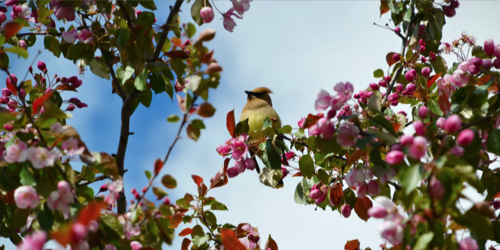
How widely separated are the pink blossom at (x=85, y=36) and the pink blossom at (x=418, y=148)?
2.14 metres

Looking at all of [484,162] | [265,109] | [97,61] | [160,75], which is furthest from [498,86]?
[265,109]

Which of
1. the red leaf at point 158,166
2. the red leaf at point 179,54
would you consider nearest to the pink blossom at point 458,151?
the red leaf at point 158,166

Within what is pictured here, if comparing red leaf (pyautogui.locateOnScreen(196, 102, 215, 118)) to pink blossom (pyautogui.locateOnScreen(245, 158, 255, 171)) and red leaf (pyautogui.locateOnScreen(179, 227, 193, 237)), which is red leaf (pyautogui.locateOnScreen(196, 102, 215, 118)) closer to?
pink blossom (pyautogui.locateOnScreen(245, 158, 255, 171))

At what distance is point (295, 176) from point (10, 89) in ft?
7.51

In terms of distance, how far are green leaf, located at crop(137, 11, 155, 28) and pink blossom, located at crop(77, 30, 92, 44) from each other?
0.50 m

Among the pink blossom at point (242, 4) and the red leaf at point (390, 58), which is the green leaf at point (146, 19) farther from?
the red leaf at point (390, 58)

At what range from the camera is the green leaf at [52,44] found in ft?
11.1

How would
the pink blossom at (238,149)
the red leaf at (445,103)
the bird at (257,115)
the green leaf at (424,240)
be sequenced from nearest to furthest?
the green leaf at (424,240), the red leaf at (445,103), the pink blossom at (238,149), the bird at (257,115)

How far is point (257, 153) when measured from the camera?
10.9 ft

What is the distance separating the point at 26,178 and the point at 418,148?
5.27 feet

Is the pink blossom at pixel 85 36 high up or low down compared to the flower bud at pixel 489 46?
up

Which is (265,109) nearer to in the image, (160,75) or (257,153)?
(257,153)

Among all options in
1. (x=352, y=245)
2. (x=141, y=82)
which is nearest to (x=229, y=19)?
(x=141, y=82)

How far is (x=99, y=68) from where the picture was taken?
3.02 m
